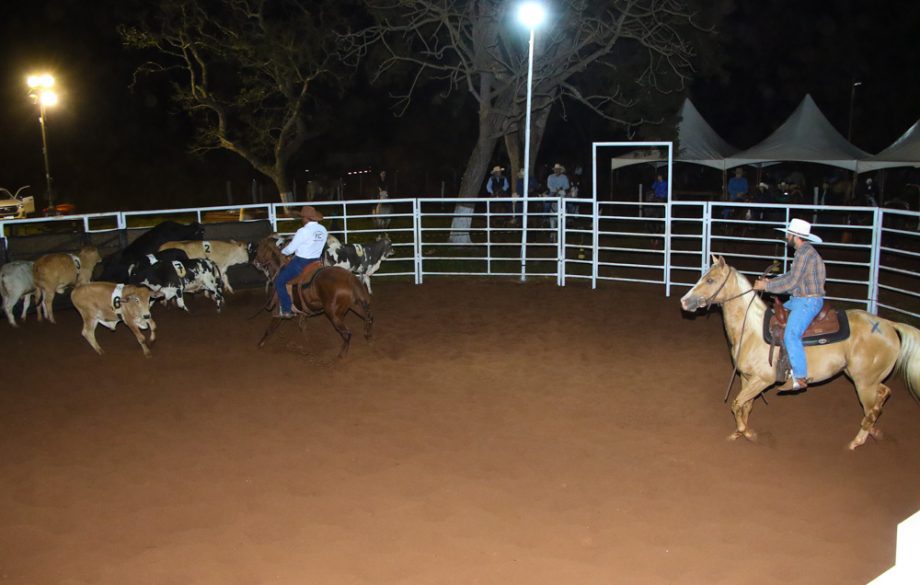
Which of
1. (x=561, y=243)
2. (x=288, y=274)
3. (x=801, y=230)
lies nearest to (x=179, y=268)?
(x=288, y=274)

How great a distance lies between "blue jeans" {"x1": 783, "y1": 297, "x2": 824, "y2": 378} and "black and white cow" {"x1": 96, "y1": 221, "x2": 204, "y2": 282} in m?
8.76

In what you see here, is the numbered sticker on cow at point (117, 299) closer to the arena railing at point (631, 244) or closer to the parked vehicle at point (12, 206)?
the arena railing at point (631, 244)

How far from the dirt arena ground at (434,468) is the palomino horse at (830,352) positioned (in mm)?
404

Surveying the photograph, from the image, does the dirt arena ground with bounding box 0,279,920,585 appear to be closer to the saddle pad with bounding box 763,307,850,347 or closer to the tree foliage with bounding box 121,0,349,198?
the saddle pad with bounding box 763,307,850,347

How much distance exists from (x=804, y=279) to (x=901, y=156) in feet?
46.8

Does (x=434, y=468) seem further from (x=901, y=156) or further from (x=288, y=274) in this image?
(x=901, y=156)

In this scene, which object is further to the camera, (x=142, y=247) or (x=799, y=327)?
(x=142, y=247)

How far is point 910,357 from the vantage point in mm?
6082

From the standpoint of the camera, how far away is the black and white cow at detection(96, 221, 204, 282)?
1118 cm

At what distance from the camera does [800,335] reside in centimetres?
619

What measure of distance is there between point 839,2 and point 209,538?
2052 inches

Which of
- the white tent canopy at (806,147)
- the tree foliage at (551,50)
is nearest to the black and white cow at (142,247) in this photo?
the tree foliage at (551,50)

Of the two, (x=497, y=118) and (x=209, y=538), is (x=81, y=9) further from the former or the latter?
(x=209, y=538)

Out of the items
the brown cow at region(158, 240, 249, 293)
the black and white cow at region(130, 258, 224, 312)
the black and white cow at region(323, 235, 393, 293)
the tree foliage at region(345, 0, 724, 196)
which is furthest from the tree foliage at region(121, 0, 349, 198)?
the black and white cow at region(130, 258, 224, 312)
